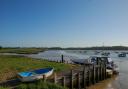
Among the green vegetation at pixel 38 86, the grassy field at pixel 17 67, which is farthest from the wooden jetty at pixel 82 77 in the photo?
the grassy field at pixel 17 67

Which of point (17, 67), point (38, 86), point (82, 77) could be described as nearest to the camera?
point (38, 86)

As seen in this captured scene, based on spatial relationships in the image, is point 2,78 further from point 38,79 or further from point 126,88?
point 126,88

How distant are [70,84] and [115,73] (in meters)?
16.0

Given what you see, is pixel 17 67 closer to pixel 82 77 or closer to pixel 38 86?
pixel 82 77

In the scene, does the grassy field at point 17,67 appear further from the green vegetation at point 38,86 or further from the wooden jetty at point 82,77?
the green vegetation at point 38,86

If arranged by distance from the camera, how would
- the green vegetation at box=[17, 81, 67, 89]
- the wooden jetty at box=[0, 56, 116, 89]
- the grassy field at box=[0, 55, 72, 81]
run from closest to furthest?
the green vegetation at box=[17, 81, 67, 89]
the wooden jetty at box=[0, 56, 116, 89]
the grassy field at box=[0, 55, 72, 81]

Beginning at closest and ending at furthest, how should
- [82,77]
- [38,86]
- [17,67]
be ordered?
[38,86] < [82,77] < [17,67]

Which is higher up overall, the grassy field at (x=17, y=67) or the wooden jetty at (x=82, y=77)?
the grassy field at (x=17, y=67)

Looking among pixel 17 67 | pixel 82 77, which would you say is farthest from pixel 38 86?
pixel 17 67

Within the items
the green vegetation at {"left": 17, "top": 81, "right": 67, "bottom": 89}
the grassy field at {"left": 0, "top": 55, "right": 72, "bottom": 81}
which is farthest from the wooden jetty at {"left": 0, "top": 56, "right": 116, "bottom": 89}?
the grassy field at {"left": 0, "top": 55, "right": 72, "bottom": 81}

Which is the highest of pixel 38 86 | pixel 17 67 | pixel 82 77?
pixel 17 67

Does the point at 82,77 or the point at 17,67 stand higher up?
the point at 17,67

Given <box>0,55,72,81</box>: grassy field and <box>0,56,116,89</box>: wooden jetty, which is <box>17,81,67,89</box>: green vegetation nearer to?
<box>0,56,116,89</box>: wooden jetty

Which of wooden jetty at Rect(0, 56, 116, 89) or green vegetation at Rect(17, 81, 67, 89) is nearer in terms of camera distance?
green vegetation at Rect(17, 81, 67, 89)
